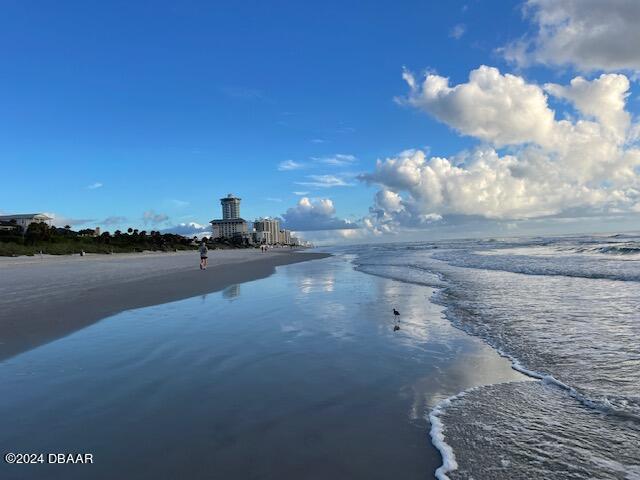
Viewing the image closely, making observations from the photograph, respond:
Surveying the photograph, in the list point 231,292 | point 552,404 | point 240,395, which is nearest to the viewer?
point 552,404

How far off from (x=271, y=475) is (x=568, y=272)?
2330 cm

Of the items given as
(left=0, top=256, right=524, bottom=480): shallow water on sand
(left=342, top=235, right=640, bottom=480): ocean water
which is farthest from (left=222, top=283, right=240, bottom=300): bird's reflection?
(left=342, top=235, right=640, bottom=480): ocean water

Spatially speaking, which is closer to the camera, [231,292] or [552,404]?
[552,404]

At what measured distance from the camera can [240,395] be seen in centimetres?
575

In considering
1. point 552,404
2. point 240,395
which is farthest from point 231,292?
→ point 552,404

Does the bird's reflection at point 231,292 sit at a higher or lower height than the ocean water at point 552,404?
higher

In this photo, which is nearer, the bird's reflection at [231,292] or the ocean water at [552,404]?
the ocean water at [552,404]

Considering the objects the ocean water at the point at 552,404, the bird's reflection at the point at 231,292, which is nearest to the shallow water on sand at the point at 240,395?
the ocean water at the point at 552,404

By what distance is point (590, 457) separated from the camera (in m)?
4.11

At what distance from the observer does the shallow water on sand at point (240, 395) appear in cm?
401

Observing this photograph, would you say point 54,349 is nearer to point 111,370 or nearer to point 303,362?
point 111,370

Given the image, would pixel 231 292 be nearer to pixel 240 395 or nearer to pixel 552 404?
pixel 240 395

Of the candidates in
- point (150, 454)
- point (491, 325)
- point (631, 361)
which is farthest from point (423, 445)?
point (491, 325)

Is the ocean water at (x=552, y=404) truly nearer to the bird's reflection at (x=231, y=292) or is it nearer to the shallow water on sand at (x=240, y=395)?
the shallow water on sand at (x=240, y=395)
